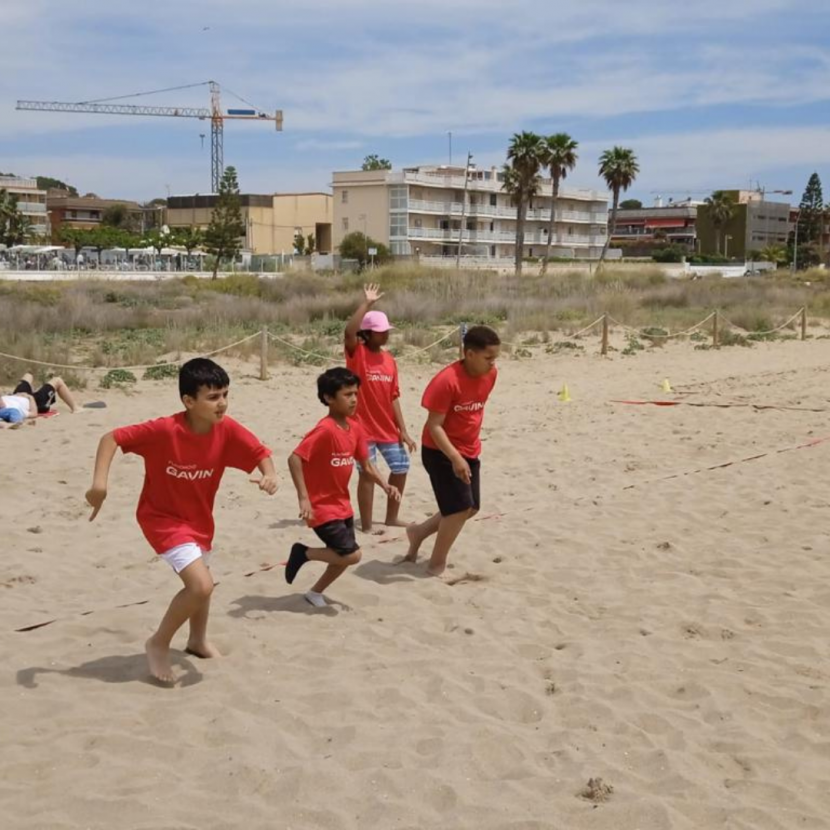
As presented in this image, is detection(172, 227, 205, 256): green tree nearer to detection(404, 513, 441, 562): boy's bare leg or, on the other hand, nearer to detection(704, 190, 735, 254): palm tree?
detection(704, 190, 735, 254): palm tree

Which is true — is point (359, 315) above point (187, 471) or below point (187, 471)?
above

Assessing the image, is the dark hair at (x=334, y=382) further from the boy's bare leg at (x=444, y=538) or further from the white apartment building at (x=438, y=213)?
the white apartment building at (x=438, y=213)

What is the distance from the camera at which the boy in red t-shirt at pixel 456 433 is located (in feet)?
19.3

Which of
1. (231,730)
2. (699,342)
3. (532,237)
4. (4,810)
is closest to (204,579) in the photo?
(231,730)

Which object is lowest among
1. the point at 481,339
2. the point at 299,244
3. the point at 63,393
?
the point at 63,393

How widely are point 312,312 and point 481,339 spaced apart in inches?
693

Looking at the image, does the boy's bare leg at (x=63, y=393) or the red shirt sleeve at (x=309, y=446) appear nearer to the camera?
the red shirt sleeve at (x=309, y=446)

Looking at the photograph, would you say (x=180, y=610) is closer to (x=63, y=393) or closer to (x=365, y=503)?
(x=365, y=503)

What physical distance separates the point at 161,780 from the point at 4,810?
50 cm

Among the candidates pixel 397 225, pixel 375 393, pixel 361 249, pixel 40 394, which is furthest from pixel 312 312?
pixel 397 225

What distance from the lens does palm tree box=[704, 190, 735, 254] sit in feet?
336

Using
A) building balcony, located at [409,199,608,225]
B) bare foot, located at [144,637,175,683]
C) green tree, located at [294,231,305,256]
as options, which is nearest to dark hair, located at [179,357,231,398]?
bare foot, located at [144,637,175,683]

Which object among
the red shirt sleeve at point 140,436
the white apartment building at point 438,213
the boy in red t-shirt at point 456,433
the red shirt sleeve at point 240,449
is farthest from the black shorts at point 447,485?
the white apartment building at point 438,213

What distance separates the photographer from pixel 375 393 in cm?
705
